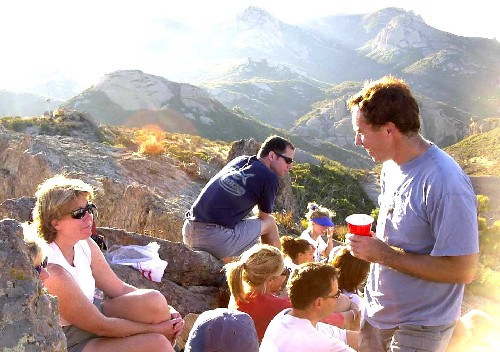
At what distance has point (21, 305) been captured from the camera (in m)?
1.80

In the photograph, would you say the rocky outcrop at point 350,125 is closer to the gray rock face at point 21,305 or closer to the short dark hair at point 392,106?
the short dark hair at point 392,106

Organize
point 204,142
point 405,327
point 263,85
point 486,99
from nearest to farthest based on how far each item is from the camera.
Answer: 1. point 405,327
2. point 204,142
3. point 486,99
4. point 263,85

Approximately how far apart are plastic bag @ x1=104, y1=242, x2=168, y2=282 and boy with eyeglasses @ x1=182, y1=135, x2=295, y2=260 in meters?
0.74

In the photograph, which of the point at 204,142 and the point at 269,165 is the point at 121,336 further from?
the point at 204,142

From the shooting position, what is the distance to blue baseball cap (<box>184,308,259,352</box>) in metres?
2.52

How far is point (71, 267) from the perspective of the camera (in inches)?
129

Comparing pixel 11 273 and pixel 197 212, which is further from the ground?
pixel 11 273

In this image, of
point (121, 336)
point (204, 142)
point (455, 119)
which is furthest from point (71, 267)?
point (455, 119)

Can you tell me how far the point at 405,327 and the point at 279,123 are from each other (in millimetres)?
126054

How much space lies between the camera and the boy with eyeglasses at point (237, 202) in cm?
536

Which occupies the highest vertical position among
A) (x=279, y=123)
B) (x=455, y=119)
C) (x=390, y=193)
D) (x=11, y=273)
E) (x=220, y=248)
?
(x=390, y=193)

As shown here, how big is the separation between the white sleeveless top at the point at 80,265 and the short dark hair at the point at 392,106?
2.13 m

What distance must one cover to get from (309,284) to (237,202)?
2.50 metres

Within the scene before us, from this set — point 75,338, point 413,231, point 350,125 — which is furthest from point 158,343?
point 350,125
